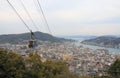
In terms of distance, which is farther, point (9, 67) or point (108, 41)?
point (108, 41)

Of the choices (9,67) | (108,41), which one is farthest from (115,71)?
(108,41)

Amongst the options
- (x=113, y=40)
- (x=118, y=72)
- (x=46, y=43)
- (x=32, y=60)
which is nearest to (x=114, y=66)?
(x=118, y=72)

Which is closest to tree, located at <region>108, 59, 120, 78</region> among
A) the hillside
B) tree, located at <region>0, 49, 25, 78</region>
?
tree, located at <region>0, 49, 25, 78</region>

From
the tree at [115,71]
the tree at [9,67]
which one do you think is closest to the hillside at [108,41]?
the tree at [115,71]

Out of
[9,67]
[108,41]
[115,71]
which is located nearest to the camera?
[9,67]

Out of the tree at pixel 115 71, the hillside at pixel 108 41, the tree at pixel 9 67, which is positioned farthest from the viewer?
the hillside at pixel 108 41

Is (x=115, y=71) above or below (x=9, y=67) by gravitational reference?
below

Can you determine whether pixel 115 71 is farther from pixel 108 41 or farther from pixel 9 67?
pixel 108 41

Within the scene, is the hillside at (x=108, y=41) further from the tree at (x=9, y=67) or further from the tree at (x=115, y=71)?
the tree at (x=9, y=67)

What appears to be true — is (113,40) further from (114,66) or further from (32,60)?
(32,60)

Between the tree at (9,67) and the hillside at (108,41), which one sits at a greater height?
the hillside at (108,41)

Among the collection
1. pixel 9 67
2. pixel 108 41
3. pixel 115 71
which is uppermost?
pixel 108 41

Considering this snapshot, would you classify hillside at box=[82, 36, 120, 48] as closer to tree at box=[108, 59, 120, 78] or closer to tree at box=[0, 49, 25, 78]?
tree at box=[108, 59, 120, 78]
